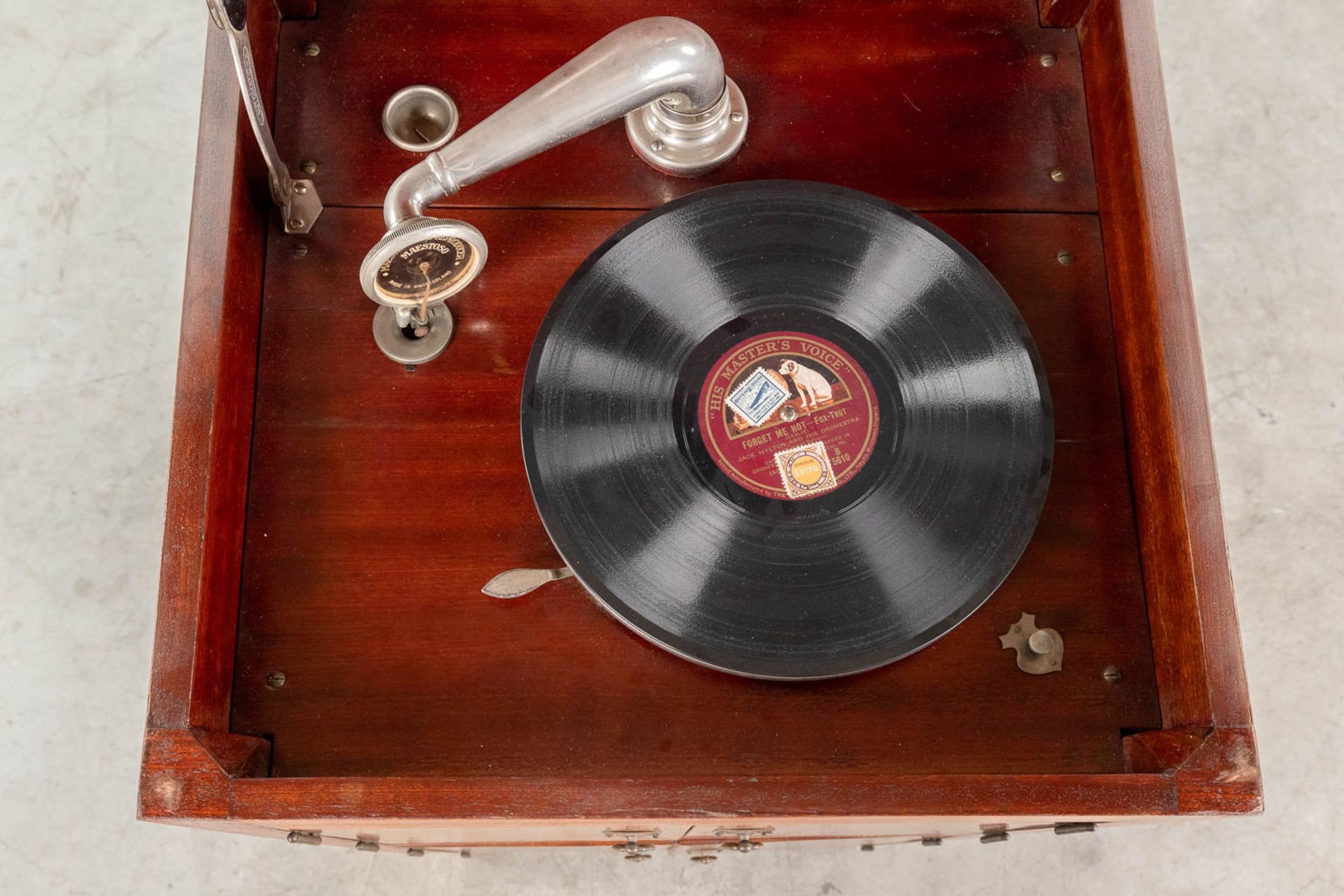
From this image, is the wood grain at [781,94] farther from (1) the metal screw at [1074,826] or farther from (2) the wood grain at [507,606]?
(1) the metal screw at [1074,826]

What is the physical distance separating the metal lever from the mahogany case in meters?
0.02

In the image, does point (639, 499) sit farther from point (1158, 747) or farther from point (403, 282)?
point (1158, 747)

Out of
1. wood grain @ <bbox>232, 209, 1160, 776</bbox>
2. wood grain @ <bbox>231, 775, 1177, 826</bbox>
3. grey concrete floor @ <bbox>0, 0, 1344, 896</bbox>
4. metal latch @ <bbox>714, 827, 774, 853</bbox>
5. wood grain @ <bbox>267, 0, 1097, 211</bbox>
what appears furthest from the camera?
grey concrete floor @ <bbox>0, 0, 1344, 896</bbox>

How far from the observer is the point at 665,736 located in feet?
4.18

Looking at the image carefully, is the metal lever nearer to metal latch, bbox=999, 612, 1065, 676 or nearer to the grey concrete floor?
the grey concrete floor

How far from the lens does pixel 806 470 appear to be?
1310 millimetres

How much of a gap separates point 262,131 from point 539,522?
467mm

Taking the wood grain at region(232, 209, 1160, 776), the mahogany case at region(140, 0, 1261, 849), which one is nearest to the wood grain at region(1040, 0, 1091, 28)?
the mahogany case at region(140, 0, 1261, 849)

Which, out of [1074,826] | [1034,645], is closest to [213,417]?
[1034,645]

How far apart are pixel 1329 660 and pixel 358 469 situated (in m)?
1.45

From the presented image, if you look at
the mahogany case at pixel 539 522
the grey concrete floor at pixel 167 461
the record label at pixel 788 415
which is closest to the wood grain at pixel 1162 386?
the mahogany case at pixel 539 522

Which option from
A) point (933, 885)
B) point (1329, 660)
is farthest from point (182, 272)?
point (1329, 660)

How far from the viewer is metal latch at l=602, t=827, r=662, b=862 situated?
4.53ft

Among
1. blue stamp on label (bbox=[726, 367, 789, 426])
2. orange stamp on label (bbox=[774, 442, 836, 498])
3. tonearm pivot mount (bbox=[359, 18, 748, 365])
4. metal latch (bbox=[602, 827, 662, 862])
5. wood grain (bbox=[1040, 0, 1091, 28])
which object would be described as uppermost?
wood grain (bbox=[1040, 0, 1091, 28])
